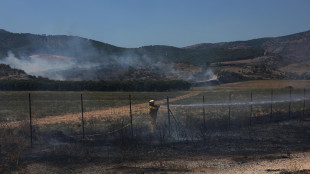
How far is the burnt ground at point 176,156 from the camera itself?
996cm

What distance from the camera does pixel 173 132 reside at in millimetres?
15305

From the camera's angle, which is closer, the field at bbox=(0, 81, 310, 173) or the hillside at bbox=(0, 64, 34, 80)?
the field at bbox=(0, 81, 310, 173)

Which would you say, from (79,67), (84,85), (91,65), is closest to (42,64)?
(79,67)

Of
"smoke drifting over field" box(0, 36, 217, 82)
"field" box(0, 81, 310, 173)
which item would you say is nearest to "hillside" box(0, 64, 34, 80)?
"smoke drifting over field" box(0, 36, 217, 82)

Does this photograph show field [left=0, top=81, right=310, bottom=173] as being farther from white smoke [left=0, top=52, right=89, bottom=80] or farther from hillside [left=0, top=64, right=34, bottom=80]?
white smoke [left=0, top=52, right=89, bottom=80]

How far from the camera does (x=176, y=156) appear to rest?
457 inches

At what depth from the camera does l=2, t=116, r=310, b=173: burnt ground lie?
9.96 meters

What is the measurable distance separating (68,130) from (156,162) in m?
7.24

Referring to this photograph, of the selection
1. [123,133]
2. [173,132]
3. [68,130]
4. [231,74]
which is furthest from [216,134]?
[231,74]

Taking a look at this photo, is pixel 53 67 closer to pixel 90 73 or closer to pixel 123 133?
pixel 90 73

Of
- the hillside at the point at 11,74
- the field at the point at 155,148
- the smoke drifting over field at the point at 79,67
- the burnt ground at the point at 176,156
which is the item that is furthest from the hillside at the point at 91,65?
the burnt ground at the point at 176,156

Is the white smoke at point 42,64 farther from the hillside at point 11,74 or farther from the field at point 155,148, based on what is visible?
the field at point 155,148

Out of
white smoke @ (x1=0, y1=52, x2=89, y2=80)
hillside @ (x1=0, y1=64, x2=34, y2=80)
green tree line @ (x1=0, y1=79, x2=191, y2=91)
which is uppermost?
white smoke @ (x1=0, y1=52, x2=89, y2=80)

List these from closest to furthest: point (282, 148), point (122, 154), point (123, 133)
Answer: point (122, 154) → point (282, 148) → point (123, 133)
